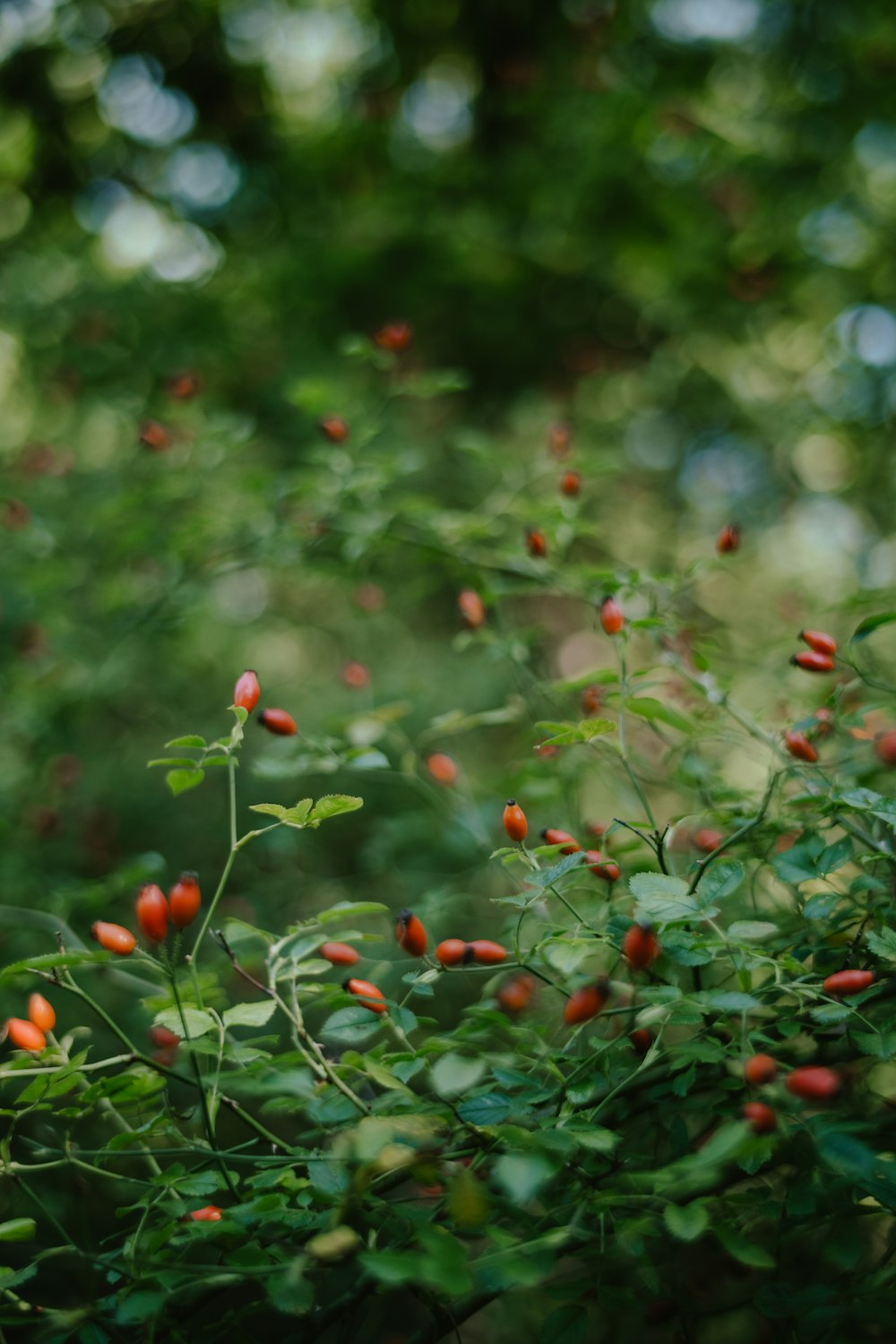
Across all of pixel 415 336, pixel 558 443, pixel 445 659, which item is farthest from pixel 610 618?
pixel 415 336

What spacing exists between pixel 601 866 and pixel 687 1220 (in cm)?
31

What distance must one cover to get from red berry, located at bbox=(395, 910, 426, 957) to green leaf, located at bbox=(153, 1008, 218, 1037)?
0.18 metres

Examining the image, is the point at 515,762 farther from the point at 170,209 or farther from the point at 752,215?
the point at 170,209

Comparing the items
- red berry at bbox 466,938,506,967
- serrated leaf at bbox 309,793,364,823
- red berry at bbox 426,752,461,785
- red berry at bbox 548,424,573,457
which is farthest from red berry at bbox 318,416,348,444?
red berry at bbox 466,938,506,967

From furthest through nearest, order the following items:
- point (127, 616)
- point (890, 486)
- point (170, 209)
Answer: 1. point (170, 209)
2. point (890, 486)
3. point (127, 616)

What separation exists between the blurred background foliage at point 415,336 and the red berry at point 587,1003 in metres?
1.37

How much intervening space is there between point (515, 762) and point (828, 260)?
2.76m

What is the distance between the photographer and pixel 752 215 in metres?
3.07

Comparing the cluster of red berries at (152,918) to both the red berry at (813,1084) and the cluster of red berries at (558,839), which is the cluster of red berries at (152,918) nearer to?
the cluster of red berries at (558,839)

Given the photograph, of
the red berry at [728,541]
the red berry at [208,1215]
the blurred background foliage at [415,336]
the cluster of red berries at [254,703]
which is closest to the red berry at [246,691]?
the cluster of red berries at [254,703]

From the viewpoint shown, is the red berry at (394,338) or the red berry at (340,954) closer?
the red berry at (340,954)

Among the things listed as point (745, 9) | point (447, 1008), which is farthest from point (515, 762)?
point (745, 9)

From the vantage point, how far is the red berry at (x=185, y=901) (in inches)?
30.5

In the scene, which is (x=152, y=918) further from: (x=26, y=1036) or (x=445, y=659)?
(x=445, y=659)
